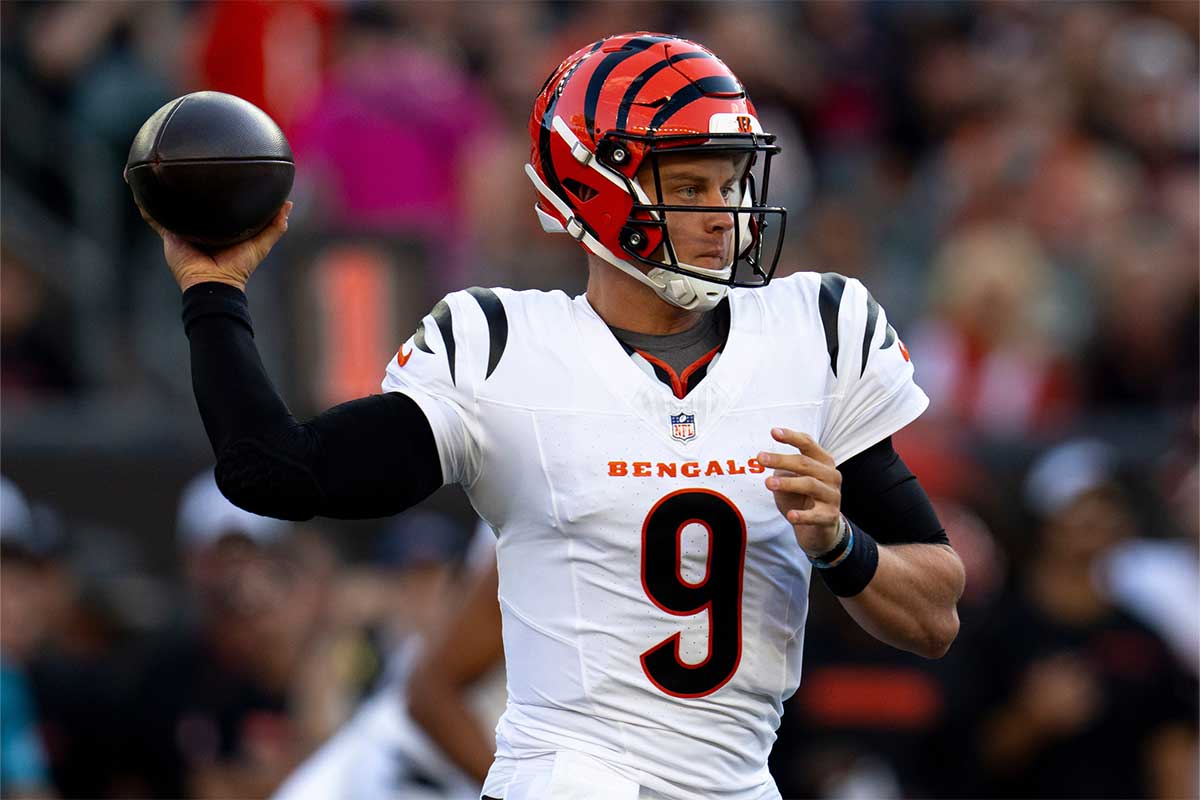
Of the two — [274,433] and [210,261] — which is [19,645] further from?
[274,433]

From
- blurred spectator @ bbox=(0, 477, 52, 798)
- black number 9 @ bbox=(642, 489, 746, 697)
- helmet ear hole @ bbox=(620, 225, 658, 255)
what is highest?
helmet ear hole @ bbox=(620, 225, 658, 255)

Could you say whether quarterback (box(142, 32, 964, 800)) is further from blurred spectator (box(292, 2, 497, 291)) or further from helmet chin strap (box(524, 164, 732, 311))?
blurred spectator (box(292, 2, 497, 291))

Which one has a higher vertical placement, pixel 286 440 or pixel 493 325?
pixel 493 325

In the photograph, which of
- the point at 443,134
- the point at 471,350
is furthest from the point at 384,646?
the point at 471,350

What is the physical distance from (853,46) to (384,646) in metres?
4.96

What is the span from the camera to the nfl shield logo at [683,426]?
3152mm

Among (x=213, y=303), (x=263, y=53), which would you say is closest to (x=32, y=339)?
(x=263, y=53)

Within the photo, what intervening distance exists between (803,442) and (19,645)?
4.58 m

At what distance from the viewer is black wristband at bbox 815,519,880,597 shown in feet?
10.1

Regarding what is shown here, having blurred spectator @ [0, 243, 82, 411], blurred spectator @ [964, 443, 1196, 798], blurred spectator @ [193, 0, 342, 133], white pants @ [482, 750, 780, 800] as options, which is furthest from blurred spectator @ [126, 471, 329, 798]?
white pants @ [482, 750, 780, 800]

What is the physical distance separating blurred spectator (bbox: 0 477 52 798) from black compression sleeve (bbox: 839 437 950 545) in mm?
4107

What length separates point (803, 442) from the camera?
296 centimetres

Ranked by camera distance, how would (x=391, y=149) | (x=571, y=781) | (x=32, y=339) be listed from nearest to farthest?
1. (x=571, y=781)
2. (x=32, y=339)
3. (x=391, y=149)

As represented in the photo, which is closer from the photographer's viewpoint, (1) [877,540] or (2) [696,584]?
(2) [696,584]
